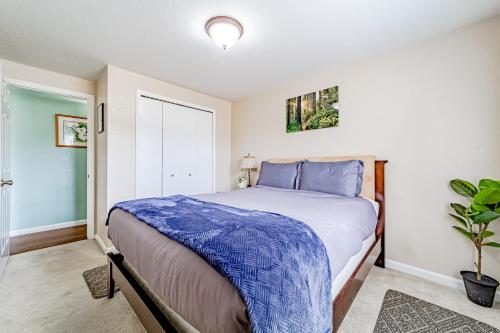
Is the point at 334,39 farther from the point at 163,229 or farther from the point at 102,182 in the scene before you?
the point at 102,182

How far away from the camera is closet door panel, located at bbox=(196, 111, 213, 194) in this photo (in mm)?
3768

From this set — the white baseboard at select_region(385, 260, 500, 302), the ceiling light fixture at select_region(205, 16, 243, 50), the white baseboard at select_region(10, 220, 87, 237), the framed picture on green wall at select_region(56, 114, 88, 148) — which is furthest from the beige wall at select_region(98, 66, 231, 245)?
the white baseboard at select_region(385, 260, 500, 302)

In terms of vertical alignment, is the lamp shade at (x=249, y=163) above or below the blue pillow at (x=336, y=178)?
above

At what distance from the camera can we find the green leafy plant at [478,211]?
1.59m

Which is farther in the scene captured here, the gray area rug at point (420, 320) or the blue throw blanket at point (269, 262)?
the gray area rug at point (420, 320)

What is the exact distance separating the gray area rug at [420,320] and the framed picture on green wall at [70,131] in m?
4.91

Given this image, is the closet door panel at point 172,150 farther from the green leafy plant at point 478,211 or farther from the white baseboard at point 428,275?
the green leafy plant at point 478,211

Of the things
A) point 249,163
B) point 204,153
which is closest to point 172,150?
point 204,153

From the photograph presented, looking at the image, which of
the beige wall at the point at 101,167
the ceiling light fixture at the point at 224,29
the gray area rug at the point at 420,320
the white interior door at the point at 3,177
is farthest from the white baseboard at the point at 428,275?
the white interior door at the point at 3,177

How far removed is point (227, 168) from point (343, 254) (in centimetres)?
324

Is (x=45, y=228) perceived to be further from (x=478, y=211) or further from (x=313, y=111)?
(x=478, y=211)

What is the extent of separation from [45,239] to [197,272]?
3.68 m

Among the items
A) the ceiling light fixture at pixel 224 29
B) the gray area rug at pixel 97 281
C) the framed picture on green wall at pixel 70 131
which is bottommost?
the gray area rug at pixel 97 281

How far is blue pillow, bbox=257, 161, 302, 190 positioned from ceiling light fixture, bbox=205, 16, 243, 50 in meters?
1.62
